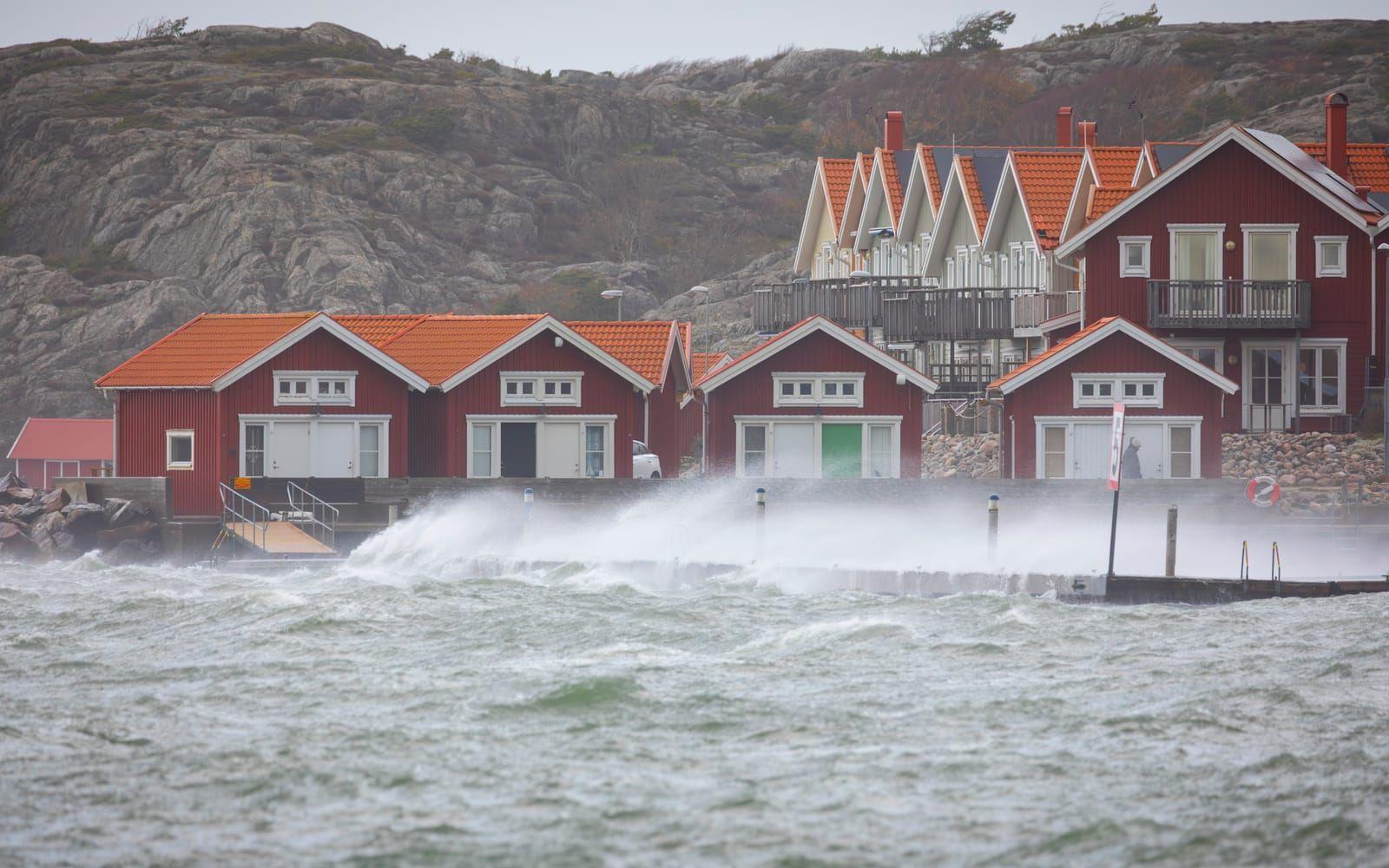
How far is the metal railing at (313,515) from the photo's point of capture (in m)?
40.2

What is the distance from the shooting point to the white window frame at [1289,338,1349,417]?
47.2m

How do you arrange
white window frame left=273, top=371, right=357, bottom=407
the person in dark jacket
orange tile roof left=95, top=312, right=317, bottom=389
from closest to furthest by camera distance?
the person in dark jacket < white window frame left=273, top=371, right=357, bottom=407 < orange tile roof left=95, top=312, right=317, bottom=389

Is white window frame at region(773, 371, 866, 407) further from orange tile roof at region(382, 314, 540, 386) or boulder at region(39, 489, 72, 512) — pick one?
boulder at region(39, 489, 72, 512)

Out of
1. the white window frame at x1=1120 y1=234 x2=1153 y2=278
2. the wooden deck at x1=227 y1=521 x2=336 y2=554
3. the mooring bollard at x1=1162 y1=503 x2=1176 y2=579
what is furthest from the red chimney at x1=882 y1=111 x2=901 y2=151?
the mooring bollard at x1=1162 y1=503 x2=1176 y2=579

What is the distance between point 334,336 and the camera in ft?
141

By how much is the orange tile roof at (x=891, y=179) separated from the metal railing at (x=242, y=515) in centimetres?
3148

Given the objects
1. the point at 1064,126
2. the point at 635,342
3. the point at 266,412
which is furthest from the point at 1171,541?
the point at 1064,126

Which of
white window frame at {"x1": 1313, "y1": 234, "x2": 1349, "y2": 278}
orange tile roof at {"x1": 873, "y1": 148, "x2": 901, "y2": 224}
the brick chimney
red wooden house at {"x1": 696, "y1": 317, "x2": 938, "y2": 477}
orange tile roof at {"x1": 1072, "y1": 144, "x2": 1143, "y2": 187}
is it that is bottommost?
red wooden house at {"x1": 696, "y1": 317, "x2": 938, "y2": 477}

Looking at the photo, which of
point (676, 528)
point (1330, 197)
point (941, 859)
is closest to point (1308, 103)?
point (1330, 197)

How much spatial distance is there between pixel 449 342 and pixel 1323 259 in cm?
2398

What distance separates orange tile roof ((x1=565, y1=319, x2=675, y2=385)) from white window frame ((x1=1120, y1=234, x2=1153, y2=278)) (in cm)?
1263

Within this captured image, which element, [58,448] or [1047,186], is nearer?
[1047,186]

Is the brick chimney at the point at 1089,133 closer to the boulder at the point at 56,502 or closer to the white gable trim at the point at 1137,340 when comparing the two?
the white gable trim at the point at 1137,340

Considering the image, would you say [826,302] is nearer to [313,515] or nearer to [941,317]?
[941,317]
